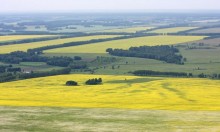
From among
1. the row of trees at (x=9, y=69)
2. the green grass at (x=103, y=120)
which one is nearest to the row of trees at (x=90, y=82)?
the row of trees at (x=9, y=69)

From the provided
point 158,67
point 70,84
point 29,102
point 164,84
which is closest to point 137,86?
point 164,84

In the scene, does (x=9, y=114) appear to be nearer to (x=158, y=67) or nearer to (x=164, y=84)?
(x=164, y=84)

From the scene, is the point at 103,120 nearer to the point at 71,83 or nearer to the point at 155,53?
the point at 71,83

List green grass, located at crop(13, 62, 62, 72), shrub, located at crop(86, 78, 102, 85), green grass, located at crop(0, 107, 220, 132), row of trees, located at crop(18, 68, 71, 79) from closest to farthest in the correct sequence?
green grass, located at crop(0, 107, 220, 132)
shrub, located at crop(86, 78, 102, 85)
row of trees, located at crop(18, 68, 71, 79)
green grass, located at crop(13, 62, 62, 72)

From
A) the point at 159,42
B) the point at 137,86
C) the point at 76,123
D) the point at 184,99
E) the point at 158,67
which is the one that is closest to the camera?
the point at 76,123

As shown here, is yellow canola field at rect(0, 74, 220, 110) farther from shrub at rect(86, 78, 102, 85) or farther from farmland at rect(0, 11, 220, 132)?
shrub at rect(86, 78, 102, 85)

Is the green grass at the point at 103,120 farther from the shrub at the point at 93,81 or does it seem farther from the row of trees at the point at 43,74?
the row of trees at the point at 43,74

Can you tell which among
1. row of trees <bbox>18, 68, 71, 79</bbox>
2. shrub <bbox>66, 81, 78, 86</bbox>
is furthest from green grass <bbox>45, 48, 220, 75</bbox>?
shrub <bbox>66, 81, 78, 86</bbox>
